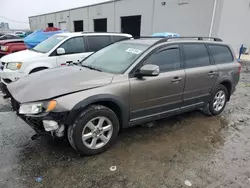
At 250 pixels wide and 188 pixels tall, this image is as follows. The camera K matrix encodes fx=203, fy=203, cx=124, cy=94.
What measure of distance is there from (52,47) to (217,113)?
15.8 feet

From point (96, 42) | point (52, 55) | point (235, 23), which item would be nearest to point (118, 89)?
point (52, 55)

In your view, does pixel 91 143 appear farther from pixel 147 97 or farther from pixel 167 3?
pixel 167 3

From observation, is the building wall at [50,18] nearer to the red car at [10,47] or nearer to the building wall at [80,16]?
the building wall at [80,16]

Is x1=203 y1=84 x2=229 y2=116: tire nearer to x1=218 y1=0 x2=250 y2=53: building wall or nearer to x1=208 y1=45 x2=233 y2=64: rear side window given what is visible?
x1=208 y1=45 x2=233 y2=64: rear side window

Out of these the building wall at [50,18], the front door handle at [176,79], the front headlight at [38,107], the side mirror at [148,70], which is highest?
the building wall at [50,18]

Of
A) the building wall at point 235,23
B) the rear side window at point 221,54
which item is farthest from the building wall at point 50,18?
the rear side window at point 221,54

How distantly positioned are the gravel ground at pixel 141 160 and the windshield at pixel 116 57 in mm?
1227

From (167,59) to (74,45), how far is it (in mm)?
3652

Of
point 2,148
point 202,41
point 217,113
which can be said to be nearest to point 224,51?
point 202,41

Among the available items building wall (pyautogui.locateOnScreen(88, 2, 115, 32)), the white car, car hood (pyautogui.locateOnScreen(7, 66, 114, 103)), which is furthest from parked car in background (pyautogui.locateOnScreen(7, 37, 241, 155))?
building wall (pyautogui.locateOnScreen(88, 2, 115, 32))

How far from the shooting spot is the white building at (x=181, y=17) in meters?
14.0

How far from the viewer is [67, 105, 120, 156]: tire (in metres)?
2.69

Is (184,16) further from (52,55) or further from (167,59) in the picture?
(167,59)

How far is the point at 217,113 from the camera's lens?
463 centimetres
